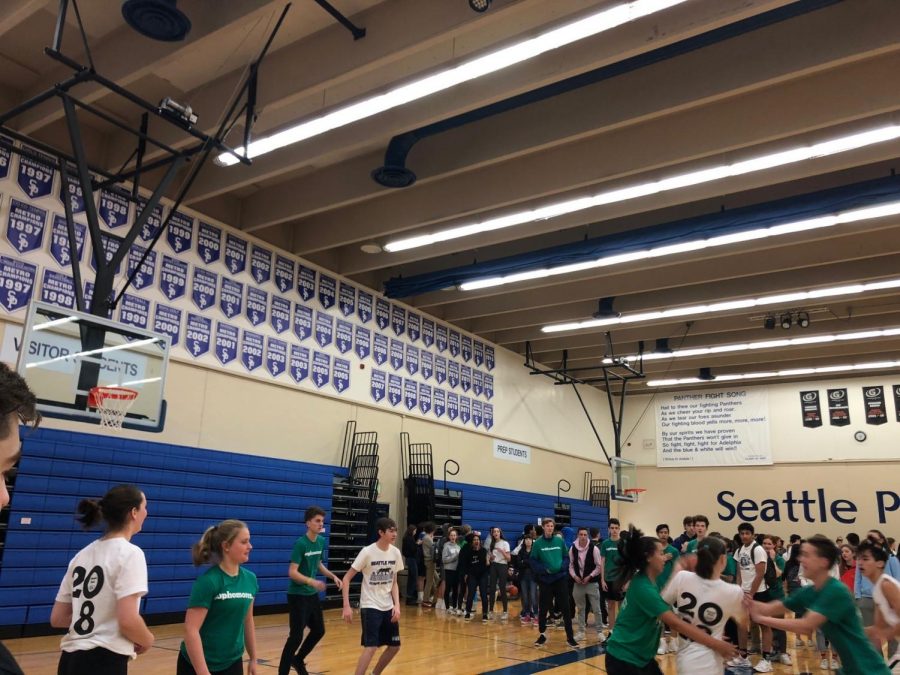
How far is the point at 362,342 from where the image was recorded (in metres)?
13.1

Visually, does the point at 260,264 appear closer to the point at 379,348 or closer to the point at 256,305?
the point at 256,305

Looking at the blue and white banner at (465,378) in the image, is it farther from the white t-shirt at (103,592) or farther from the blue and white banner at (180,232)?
the white t-shirt at (103,592)

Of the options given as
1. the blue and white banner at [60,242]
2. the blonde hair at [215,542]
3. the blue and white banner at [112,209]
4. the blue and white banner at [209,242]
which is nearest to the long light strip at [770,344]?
the blue and white banner at [209,242]

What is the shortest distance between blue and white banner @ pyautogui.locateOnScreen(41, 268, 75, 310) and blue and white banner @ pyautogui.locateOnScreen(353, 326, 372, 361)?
208 inches

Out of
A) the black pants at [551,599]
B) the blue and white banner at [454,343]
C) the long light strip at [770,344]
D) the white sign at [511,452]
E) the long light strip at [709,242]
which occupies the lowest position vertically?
the black pants at [551,599]

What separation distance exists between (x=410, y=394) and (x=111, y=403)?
7.88 meters

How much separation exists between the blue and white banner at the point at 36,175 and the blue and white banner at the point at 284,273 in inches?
146

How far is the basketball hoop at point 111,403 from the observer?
658 cm

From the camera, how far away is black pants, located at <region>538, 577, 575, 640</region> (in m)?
8.99

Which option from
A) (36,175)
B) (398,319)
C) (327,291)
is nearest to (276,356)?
(327,291)

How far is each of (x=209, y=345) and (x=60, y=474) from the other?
9.27 feet

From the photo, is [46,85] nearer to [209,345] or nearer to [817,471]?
[209,345]

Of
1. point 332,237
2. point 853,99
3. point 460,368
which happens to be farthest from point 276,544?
point 853,99

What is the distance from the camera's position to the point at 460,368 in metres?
15.9
